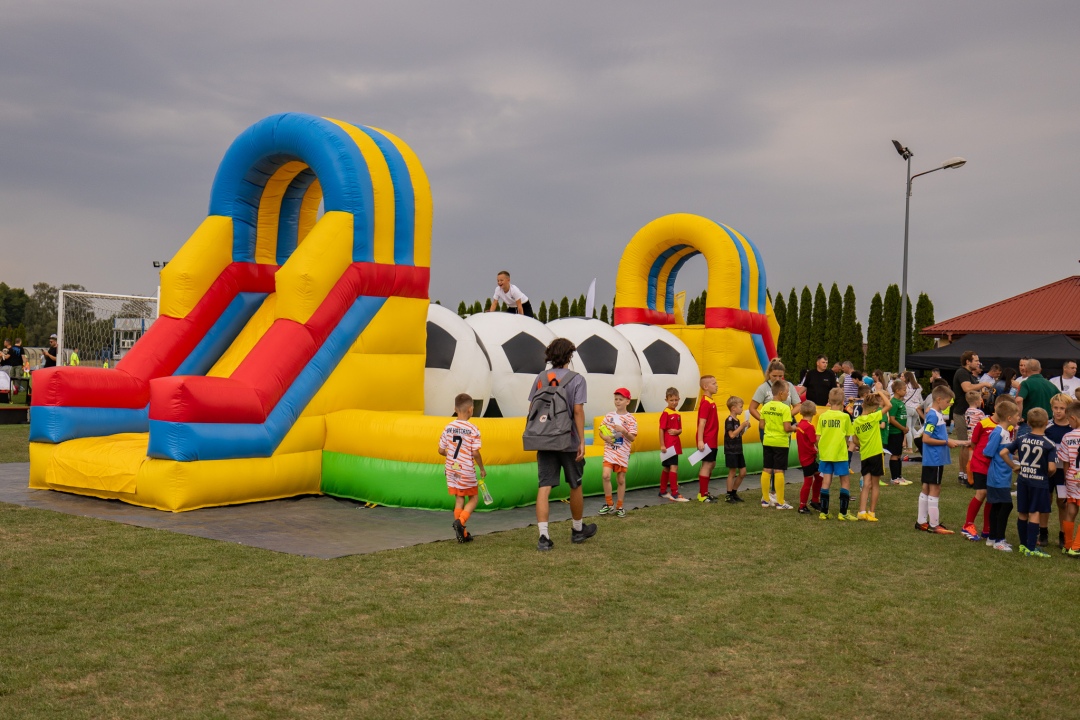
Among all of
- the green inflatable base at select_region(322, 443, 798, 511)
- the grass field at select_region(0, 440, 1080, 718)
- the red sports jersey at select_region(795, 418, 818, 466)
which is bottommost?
the grass field at select_region(0, 440, 1080, 718)

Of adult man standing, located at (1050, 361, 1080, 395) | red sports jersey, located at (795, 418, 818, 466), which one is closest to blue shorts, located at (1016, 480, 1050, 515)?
red sports jersey, located at (795, 418, 818, 466)

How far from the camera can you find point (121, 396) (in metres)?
9.82

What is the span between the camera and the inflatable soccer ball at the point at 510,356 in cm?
1039

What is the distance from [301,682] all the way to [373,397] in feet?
18.4

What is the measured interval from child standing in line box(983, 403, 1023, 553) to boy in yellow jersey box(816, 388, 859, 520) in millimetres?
1298

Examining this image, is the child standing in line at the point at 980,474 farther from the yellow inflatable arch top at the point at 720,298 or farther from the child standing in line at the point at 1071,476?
the yellow inflatable arch top at the point at 720,298

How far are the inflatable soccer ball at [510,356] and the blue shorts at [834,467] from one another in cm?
339

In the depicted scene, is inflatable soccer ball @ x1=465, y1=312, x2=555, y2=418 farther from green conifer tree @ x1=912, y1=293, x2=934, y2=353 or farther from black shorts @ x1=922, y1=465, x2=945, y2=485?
green conifer tree @ x1=912, y1=293, x2=934, y2=353

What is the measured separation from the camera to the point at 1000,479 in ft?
23.5

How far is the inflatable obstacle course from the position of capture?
836cm

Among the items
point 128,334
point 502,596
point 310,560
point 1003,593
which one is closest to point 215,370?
point 310,560

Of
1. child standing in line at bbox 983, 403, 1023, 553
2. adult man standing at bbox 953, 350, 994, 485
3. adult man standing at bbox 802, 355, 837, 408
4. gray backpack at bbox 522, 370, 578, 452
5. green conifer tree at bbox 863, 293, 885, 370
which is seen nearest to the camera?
gray backpack at bbox 522, 370, 578, 452

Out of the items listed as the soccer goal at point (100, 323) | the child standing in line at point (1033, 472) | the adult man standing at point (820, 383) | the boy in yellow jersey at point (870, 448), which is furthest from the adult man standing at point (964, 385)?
the soccer goal at point (100, 323)

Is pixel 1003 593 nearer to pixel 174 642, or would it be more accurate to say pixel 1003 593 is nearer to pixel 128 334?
pixel 174 642
